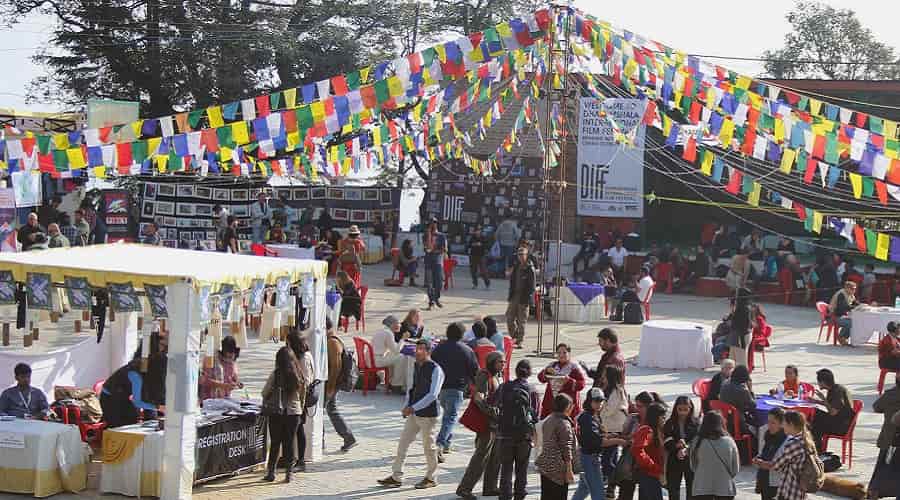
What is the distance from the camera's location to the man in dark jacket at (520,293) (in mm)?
20188

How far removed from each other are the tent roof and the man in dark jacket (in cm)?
772

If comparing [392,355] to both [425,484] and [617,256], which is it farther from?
[617,256]

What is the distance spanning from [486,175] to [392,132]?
715 centimetres

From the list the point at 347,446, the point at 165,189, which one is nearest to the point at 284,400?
the point at 347,446

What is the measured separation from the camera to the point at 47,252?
1233cm

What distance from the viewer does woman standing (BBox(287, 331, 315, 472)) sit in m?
11.9

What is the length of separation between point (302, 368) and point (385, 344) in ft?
14.3

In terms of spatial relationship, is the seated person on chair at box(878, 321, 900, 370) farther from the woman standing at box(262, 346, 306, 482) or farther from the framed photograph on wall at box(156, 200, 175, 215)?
the framed photograph on wall at box(156, 200, 175, 215)

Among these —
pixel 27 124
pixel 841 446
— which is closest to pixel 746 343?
pixel 841 446

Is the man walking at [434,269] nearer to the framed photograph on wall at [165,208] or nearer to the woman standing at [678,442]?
the framed photograph on wall at [165,208]

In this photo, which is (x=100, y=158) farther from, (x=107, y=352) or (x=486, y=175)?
(x=486, y=175)

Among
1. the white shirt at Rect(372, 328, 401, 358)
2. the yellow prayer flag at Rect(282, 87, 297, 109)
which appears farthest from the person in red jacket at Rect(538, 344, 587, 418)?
the yellow prayer flag at Rect(282, 87, 297, 109)

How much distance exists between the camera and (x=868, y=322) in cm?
2172

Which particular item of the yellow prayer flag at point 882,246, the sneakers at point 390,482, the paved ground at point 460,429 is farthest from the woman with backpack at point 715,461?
the yellow prayer flag at point 882,246
